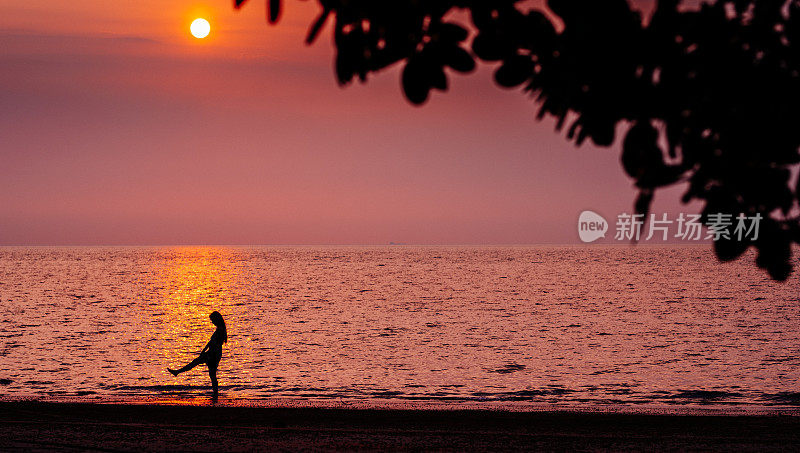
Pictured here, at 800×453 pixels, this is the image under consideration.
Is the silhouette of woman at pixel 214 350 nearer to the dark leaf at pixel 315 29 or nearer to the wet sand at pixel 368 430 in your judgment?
the wet sand at pixel 368 430

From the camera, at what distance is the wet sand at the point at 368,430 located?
13914 millimetres

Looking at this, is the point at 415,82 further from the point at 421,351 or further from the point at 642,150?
the point at 421,351

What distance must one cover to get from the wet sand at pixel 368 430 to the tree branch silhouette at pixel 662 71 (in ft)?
34.0

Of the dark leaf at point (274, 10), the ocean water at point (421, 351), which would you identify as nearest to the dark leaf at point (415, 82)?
the dark leaf at point (274, 10)

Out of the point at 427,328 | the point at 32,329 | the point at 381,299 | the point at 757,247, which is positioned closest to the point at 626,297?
the point at 381,299

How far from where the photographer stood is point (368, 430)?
1546 cm

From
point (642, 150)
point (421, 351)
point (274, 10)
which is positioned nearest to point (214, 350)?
point (274, 10)

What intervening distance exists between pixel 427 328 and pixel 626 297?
45320mm

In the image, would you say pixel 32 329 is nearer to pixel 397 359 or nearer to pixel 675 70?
pixel 397 359

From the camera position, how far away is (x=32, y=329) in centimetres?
5478

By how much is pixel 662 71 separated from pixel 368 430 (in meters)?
12.4

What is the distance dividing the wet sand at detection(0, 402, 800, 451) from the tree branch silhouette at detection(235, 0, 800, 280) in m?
10.4

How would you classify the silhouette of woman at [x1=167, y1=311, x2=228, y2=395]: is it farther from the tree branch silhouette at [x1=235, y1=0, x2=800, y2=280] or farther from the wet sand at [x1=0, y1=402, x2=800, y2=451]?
the tree branch silhouette at [x1=235, y1=0, x2=800, y2=280]

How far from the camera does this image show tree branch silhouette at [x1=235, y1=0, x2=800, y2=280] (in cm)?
382
